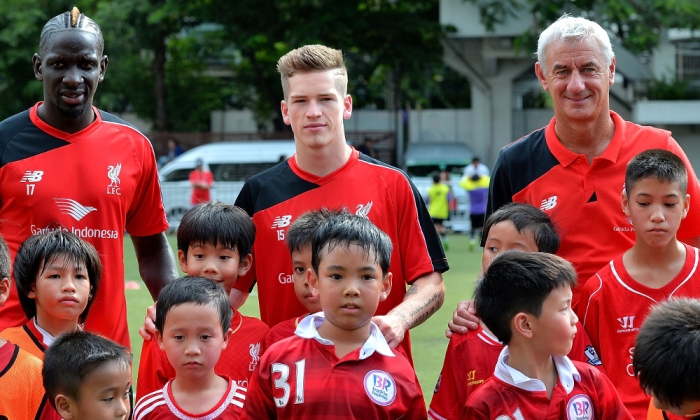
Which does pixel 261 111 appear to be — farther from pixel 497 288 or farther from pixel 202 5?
pixel 497 288

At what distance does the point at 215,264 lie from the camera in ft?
14.8

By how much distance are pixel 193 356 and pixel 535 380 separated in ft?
4.60

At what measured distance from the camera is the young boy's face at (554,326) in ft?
11.6

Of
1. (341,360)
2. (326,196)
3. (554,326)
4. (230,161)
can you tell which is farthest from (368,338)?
(230,161)

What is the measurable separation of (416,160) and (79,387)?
2215cm

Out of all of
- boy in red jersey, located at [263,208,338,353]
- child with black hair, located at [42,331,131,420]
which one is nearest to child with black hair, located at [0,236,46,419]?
child with black hair, located at [42,331,131,420]

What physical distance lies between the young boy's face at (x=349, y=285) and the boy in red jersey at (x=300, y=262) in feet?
1.26

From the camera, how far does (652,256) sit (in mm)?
4086

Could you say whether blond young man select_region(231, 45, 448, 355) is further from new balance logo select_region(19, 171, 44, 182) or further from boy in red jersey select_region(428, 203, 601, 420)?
new balance logo select_region(19, 171, 44, 182)

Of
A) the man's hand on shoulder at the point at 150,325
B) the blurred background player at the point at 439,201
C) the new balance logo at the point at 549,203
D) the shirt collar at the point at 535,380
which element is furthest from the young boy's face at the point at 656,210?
the blurred background player at the point at 439,201

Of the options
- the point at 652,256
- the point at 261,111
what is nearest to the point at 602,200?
the point at 652,256

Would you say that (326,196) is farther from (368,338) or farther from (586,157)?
(586,157)

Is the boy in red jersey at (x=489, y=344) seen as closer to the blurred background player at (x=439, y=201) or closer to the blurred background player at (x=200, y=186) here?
the blurred background player at (x=439, y=201)

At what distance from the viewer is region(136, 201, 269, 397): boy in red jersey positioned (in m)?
4.25
